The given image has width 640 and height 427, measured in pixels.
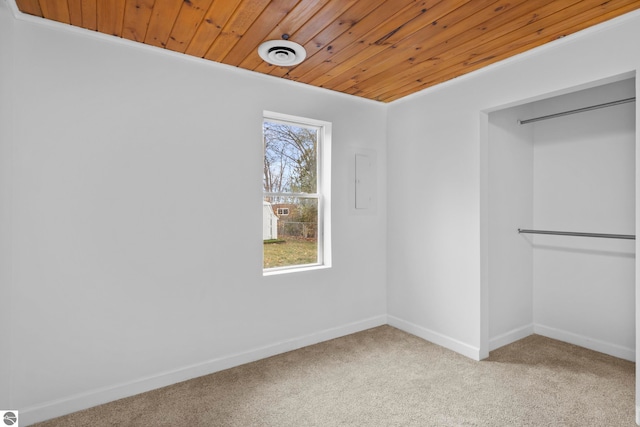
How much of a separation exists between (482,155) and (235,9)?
2.07m

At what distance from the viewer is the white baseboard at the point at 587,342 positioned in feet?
9.10

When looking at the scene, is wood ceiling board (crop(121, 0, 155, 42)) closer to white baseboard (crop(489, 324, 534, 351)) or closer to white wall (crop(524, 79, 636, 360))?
white wall (crop(524, 79, 636, 360))

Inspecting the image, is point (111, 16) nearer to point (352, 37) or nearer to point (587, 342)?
point (352, 37)

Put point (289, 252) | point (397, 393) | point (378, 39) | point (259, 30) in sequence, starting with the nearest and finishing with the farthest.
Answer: point (259, 30)
point (378, 39)
point (397, 393)
point (289, 252)

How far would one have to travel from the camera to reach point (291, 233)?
10.3 feet

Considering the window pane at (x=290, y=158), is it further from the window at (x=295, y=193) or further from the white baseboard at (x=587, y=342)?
the white baseboard at (x=587, y=342)

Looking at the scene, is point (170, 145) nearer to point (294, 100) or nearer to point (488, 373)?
point (294, 100)

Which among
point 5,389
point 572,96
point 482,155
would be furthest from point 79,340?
point 572,96

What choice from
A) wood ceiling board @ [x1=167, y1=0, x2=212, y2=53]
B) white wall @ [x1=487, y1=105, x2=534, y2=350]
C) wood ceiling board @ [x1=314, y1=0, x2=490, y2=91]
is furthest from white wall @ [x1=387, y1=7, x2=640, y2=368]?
wood ceiling board @ [x1=167, y1=0, x2=212, y2=53]

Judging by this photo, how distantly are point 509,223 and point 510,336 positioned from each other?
1.00 meters

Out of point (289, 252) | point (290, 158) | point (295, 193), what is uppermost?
point (290, 158)

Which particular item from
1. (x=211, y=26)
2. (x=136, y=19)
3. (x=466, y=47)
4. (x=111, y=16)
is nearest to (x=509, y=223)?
(x=466, y=47)

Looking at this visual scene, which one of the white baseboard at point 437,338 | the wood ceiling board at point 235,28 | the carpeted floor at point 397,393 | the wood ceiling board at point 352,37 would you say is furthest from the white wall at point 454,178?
the wood ceiling board at point 235,28

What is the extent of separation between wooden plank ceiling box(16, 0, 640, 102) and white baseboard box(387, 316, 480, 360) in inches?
87.2
